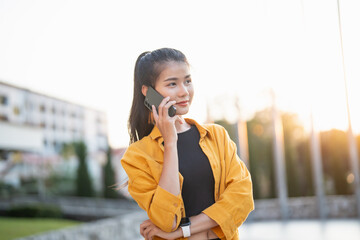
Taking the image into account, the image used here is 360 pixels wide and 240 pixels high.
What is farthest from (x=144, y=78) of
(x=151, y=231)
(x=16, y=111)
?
(x=16, y=111)

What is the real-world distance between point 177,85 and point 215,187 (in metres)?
0.36

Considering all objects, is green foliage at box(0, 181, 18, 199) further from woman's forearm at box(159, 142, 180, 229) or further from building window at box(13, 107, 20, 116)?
woman's forearm at box(159, 142, 180, 229)

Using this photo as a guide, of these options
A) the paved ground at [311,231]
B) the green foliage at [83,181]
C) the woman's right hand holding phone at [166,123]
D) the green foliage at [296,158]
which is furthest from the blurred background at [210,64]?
the green foliage at [83,181]

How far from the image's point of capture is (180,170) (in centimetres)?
125

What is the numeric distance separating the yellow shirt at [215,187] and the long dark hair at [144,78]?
0.09m

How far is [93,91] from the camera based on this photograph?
7.82 meters

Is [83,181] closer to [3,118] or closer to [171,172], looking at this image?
[3,118]

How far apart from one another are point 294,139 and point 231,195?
12928 mm

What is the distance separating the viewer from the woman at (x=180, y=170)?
118 cm

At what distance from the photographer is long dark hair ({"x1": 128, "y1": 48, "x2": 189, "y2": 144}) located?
1.29 metres

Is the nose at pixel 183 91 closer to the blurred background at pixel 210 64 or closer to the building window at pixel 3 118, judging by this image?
the blurred background at pixel 210 64

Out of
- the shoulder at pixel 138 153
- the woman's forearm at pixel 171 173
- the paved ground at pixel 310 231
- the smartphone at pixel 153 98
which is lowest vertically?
the paved ground at pixel 310 231

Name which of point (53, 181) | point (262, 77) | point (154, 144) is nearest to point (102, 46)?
point (262, 77)

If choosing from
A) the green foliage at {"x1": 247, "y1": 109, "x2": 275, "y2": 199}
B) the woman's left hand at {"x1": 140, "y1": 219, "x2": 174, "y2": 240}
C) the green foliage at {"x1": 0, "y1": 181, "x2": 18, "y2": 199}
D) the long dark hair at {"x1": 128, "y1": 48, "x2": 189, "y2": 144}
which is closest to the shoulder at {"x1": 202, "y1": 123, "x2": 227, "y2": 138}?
the long dark hair at {"x1": 128, "y1": 48, "x2": 189, "y2": 144}
